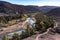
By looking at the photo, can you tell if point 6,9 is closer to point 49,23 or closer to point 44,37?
point 49,23

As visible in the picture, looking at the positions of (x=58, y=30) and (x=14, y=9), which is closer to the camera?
(x=58, y=30)

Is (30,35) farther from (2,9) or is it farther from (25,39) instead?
(2,9)

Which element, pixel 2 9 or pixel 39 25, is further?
pixel 2 9

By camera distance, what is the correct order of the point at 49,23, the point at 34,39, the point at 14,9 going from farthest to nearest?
1. the point at 14,9
2. the point at 49,23
3. the point at 34,39

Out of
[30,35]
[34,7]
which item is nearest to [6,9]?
[34,7]

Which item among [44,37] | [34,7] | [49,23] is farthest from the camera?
[34,7]

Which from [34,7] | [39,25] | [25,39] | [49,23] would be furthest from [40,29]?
[34,7]

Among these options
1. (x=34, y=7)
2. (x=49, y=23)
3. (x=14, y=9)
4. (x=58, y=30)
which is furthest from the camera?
(x=34, y=7)

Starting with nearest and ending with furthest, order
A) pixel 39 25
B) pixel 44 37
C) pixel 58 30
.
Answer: pixel 44 37
pixel 58 30
pixel 39 25

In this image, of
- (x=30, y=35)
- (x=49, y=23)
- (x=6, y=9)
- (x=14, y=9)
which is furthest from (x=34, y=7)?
(x=30, y=35)
